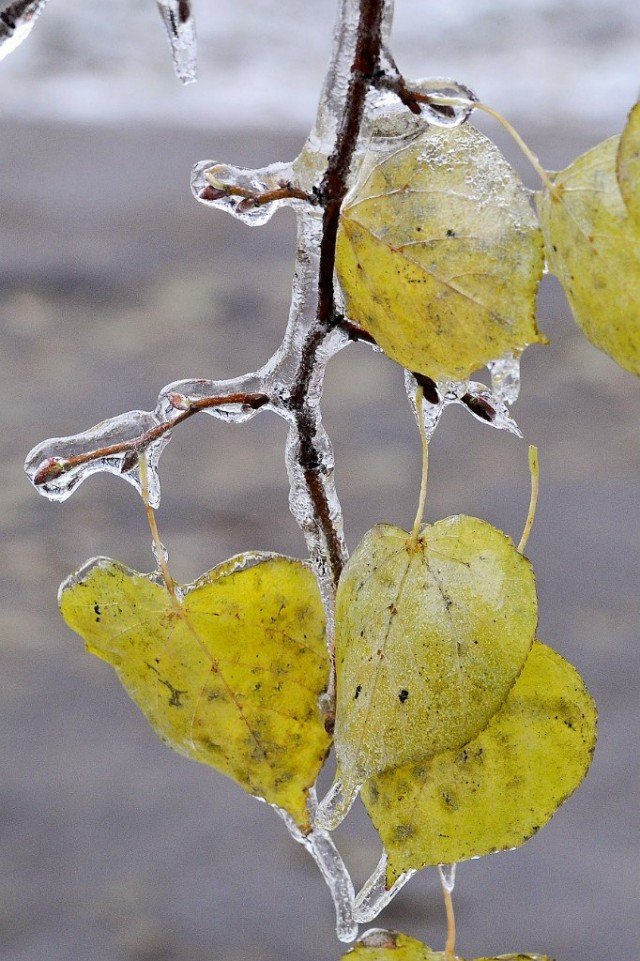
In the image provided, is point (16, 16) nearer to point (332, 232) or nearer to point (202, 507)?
point (332, 232)

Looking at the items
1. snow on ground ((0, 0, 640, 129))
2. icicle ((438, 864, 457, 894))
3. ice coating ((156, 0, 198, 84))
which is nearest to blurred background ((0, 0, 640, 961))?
snow on ground ((0, 0, 640, 129))

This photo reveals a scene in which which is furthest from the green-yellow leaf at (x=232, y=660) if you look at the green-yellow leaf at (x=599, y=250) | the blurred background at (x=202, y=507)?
the blurred background at (x=202, y=507)

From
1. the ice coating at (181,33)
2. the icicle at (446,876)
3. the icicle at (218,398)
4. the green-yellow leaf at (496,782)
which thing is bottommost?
the icicle at (446,876)

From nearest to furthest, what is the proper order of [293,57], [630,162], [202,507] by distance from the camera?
[630,162] → [202,507] → [293,57]

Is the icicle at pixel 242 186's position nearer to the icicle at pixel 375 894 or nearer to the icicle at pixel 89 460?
the icicle at pixel 89 460

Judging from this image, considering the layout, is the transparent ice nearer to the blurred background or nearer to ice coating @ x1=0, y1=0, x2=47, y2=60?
ice coating @ x1=0, y1=0, x2=47, y2=60

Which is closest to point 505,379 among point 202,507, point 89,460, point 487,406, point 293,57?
point 487,406

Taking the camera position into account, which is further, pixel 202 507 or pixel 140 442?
pixel 202 507
